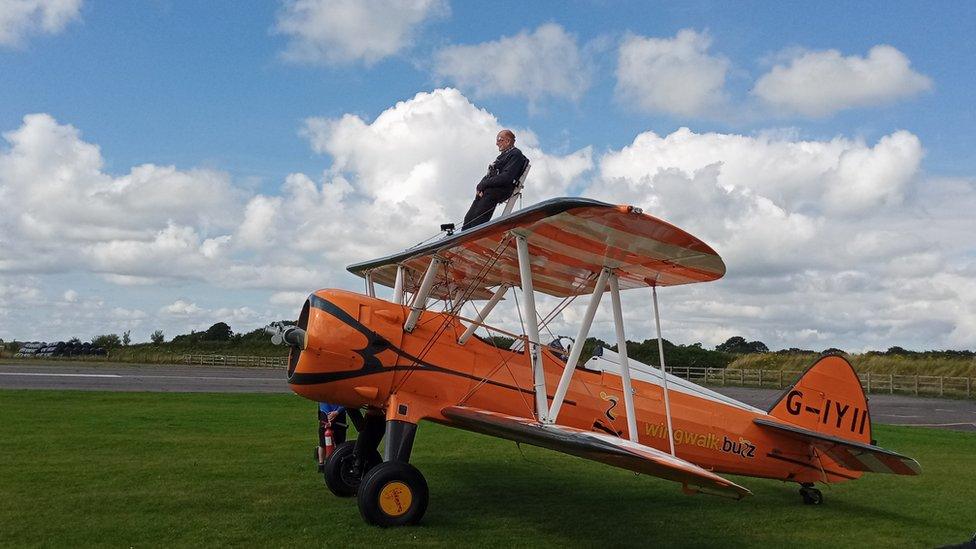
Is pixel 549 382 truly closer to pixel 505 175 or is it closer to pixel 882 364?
pixel 505 175

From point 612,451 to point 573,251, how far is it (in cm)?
228

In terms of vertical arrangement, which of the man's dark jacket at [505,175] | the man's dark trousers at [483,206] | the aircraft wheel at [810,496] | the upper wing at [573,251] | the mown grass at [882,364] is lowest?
the aircraft wheel at [810,496]

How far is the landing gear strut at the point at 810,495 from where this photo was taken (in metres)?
8.54

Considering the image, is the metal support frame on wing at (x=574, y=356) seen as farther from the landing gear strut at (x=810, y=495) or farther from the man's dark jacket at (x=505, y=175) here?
the landing gear strut at (x=810, y=495)

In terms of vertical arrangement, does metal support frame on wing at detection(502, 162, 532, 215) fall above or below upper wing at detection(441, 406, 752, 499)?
above

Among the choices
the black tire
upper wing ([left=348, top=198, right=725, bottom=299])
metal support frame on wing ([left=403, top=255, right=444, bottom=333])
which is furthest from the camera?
the black tire

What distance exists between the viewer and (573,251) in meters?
6.89

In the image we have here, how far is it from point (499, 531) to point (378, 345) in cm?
206

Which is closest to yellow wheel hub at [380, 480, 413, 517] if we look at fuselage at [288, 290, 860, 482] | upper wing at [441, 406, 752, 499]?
fuselage at [288, 290, 860, 482]

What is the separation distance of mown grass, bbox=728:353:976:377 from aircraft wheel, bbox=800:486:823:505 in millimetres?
30887

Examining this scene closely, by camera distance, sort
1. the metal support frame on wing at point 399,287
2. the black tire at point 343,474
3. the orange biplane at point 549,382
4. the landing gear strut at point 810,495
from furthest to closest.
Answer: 1. the landing gear strut at point 810,495
2. the metal support frame on wing at point 399,287
3. the black tire at point 343,474
4. the orange biplane at point 549,382

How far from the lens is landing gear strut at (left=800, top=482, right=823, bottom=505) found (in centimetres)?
854

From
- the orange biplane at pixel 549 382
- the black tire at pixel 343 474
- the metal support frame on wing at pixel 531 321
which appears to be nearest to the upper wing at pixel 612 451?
the orange biplane at pixel 549 382

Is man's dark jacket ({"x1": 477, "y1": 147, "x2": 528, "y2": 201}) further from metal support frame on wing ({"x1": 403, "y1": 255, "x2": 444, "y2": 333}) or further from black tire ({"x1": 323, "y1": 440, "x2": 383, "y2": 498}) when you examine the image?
black tire ({"x1": 323, "y1": 440, "x2": 383, "y2": 498})
